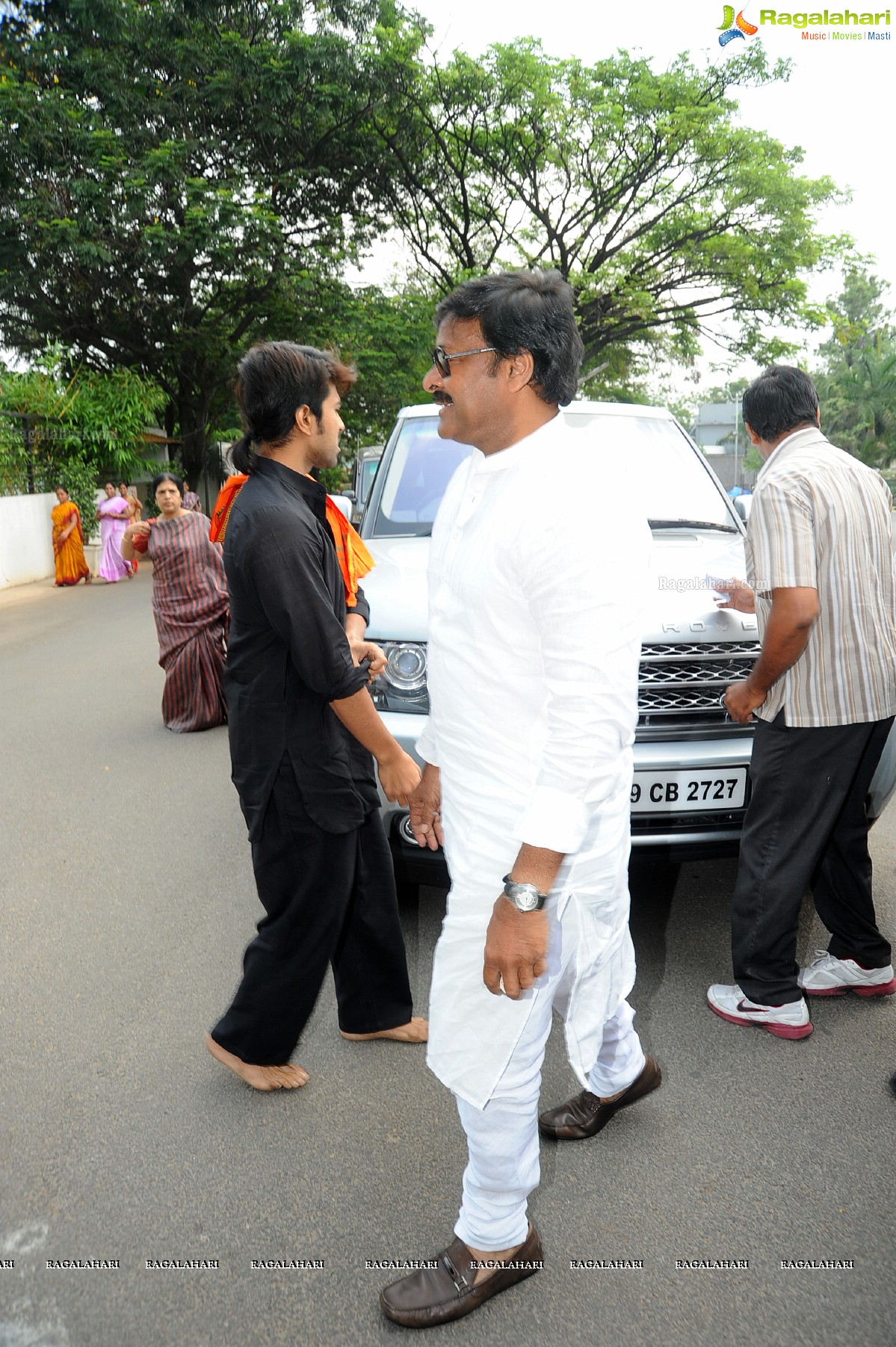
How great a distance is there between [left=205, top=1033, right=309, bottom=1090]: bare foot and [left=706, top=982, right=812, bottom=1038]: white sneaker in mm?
1279

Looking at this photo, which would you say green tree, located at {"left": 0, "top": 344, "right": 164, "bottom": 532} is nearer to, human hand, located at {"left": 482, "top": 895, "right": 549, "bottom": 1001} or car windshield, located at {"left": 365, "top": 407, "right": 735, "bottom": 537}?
car windshield, located at {"left": 365, "top": 407, "right": 735, "bottom": 537}

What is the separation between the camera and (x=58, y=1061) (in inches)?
121

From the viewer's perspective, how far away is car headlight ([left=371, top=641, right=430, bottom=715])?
3.57 metres

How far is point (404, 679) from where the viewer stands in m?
3.60

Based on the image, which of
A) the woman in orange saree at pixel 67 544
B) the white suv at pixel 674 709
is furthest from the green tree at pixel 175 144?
the white suv at pixel 674 709

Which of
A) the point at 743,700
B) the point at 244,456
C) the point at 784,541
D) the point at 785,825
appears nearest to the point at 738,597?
the point at 743,700

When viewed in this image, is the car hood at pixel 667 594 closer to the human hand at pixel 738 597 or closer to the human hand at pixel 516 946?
the human hand at pixel 738 597

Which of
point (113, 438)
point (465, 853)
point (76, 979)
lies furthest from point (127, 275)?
point (465, 853)

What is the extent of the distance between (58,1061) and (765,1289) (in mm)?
1992

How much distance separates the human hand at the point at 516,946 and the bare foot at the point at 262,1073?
1319 millimetres

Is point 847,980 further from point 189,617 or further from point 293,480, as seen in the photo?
point 189,617

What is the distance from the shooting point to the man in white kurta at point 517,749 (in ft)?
5.73

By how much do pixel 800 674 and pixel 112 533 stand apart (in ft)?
56.4

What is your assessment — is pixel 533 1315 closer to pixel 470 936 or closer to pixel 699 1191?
pixel 699 1191
